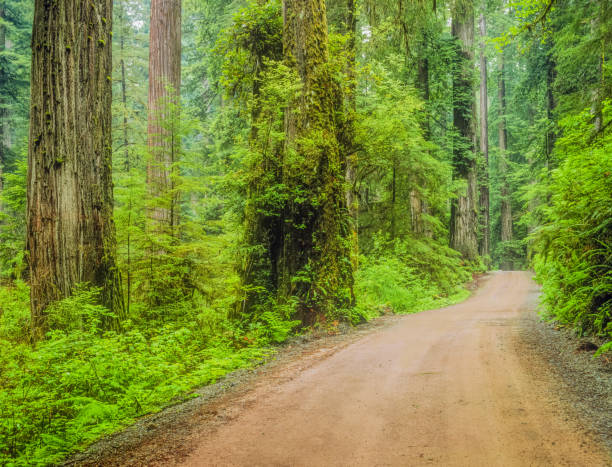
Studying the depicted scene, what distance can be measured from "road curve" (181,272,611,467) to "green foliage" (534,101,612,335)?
1.13 m

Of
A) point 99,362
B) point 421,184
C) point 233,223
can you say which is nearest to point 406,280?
point 421,184

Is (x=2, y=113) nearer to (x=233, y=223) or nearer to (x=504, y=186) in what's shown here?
(x=233, y=223)

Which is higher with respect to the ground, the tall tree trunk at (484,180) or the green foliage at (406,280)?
the tall tree trunk at (484,180)

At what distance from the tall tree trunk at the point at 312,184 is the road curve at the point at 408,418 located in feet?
7.23

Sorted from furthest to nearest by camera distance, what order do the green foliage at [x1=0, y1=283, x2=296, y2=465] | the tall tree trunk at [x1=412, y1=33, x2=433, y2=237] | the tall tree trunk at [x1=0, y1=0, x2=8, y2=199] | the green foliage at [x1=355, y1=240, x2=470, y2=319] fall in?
the tall tree trunk at [x1=0, y1=0, x2=8, y2=199]
the tall tree trunk at [x1=412, y1=33, x2=433, y2=237]
the green foliage at [x1=355, y1=240, x2=470, y2=319]
the green foliage at [x1=0, y1=283, x2=296, y2=465]

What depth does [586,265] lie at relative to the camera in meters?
5.41

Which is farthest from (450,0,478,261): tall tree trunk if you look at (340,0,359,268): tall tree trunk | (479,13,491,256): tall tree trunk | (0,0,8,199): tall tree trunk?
(0,0,8,199): tall tree trunk

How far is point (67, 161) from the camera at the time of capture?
5.49m

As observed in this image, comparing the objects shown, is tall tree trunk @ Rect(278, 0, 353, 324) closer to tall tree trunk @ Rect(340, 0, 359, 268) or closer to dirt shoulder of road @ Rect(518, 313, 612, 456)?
tall tree trunk @ Rect(340, 0, 359, 268)

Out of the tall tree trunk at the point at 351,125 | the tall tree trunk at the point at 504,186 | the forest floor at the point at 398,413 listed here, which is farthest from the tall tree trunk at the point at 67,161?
the tall tree trunk at the point at 504,186

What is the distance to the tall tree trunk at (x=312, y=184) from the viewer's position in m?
7.45

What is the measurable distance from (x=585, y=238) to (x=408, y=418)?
4.04 meters

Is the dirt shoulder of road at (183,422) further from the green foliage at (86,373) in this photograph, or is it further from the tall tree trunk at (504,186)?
the tall tree trunk at (504,186)

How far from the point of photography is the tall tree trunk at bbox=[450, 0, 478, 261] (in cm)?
1911
